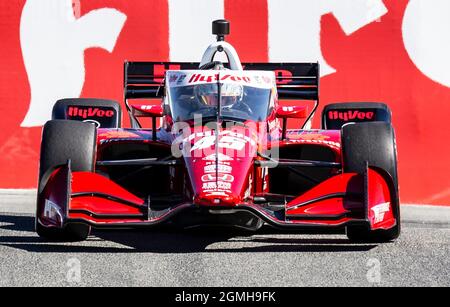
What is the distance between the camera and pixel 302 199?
6996mm

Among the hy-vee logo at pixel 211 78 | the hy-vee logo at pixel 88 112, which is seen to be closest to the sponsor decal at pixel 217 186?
the hy-vee logo at pixel 211 78

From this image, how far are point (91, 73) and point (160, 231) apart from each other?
4094 mm

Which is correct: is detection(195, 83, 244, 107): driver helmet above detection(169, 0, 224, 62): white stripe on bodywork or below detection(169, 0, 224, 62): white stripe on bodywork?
below

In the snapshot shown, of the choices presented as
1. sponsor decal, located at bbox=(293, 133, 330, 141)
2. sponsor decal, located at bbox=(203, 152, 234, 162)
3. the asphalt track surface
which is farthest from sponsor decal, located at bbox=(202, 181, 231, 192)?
sponsor decal, located at bbox=(293, 133, 330, 141)

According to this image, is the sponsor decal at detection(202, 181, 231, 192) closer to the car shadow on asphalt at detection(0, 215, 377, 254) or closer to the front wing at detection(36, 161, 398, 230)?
the front wing at detection(36, 161, 398, 230)

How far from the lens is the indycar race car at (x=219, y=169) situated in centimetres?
675

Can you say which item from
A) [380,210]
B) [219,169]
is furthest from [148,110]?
[380,210]

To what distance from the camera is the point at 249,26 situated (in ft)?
38.1

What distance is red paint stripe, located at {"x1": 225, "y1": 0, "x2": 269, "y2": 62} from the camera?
11.6 metres

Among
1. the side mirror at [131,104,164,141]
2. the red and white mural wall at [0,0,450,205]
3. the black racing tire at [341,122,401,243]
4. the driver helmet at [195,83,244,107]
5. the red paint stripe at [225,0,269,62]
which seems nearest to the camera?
the black racing tire at [341,122,401,243]

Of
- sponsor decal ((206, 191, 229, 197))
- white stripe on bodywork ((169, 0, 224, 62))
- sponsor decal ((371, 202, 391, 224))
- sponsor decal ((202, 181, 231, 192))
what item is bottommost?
sponsor decal ((371, 202, 391, 224))

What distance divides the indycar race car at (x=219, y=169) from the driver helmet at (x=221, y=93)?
11mm

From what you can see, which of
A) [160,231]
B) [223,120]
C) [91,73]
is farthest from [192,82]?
[91,73]

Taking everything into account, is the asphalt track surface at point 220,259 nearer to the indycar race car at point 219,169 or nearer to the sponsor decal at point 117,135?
the indycar race car at point 219,169
